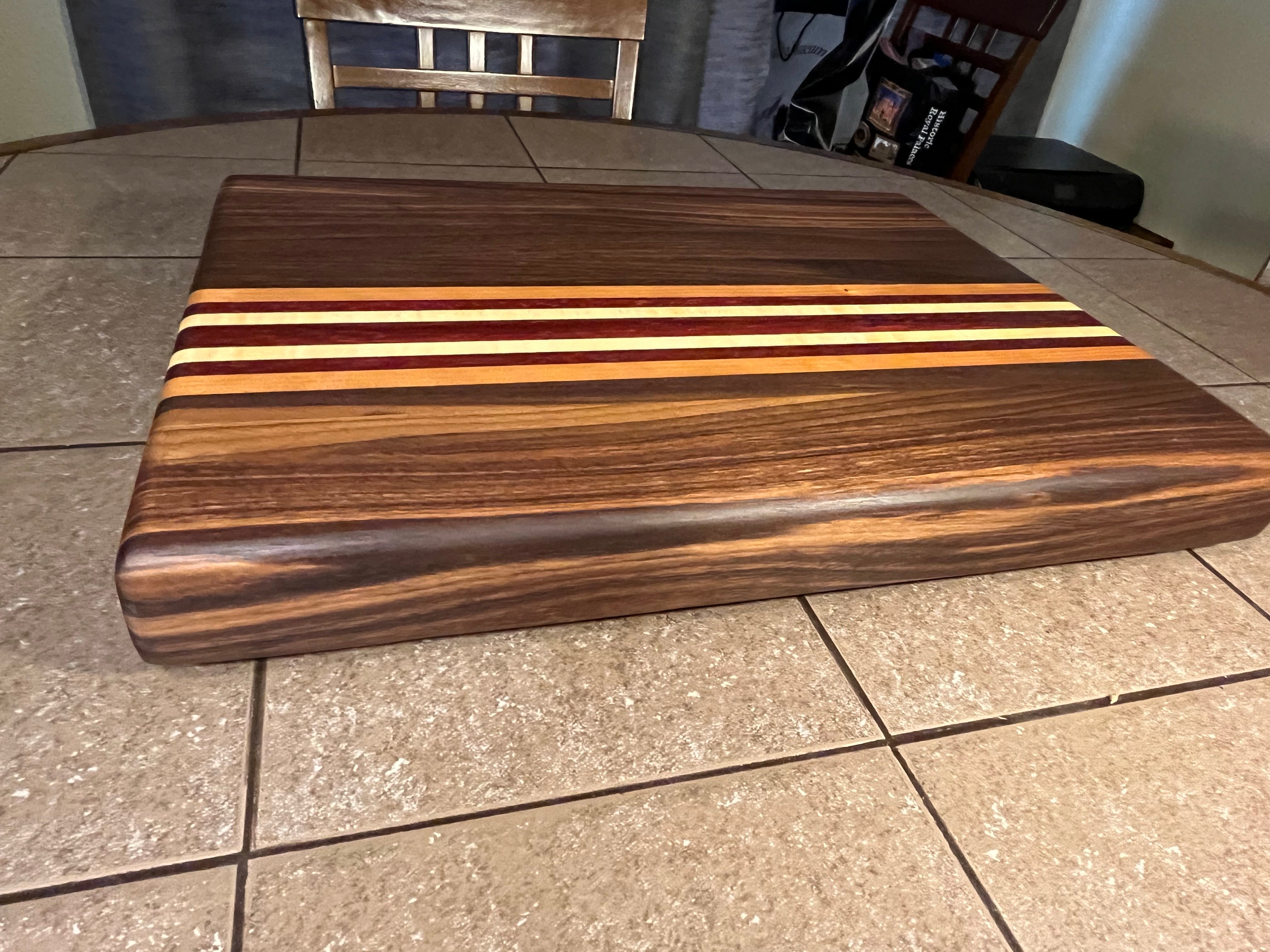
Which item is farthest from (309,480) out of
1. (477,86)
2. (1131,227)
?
(1131,227)

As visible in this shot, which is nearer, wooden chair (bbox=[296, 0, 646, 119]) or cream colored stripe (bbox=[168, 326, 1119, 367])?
cream colored stripe (bbox=[168, 326, 1119, 367])

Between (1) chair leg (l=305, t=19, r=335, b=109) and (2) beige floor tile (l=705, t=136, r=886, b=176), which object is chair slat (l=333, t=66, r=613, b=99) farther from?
(2) beige floor tile (l=705, t=136, r=886, b=176)

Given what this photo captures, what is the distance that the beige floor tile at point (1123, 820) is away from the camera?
40 centimetres

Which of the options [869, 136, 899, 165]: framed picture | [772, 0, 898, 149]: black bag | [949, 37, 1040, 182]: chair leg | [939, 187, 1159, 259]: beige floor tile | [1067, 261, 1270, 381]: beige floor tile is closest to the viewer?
[1067, 261, 1270, 381]: beige floor tile

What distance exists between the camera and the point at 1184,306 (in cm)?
107

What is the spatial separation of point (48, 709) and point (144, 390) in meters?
0.30

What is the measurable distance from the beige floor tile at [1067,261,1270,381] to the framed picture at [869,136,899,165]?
64.2 inches

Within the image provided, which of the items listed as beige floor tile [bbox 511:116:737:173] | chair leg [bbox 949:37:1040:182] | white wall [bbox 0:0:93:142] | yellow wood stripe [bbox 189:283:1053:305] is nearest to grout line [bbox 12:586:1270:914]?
yellow wood stripe [bbox 189:283:1053:305]

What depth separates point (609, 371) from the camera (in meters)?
0.57

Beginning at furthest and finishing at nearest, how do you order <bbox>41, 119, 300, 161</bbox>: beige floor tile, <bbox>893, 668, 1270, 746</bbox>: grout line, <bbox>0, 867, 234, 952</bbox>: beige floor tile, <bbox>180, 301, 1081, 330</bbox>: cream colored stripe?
<bbox>41, 119, 300, 161</bbox>: beige floor tile < <bbox>180, 301, 1081, 330</bbox>: cream colored stripe < <bbox>893, 668, 1270, 746</bbox>: grout line < <bbox>0, 867, 234, 952</bbox>: beige floor tile

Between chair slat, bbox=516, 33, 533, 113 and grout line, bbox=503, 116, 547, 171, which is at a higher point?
chair slat, bbox=516, 33, 533, 113

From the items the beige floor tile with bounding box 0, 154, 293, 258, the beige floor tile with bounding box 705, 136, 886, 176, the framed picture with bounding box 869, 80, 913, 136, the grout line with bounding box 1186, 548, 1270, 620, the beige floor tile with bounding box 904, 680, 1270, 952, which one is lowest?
the framed picture with bounding box 869, 80, 913, 136

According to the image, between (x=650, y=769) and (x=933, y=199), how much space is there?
1.10 m

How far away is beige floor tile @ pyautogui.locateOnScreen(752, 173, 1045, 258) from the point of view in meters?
1.16
